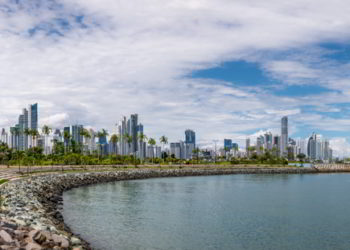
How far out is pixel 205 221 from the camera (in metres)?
44.2

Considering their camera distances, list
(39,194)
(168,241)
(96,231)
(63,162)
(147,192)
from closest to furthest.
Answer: (168,241), (96,231), (39,194), (147,192), (63,162)

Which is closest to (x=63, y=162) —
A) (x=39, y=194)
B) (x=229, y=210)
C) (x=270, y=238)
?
(x=39, y=194)

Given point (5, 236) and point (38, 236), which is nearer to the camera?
point (5, 236)

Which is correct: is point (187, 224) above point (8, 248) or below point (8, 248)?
below

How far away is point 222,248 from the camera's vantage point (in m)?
32.1

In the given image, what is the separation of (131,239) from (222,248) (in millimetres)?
8524

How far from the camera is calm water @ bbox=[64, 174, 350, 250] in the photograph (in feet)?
111

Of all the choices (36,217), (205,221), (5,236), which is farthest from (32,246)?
(205,221)

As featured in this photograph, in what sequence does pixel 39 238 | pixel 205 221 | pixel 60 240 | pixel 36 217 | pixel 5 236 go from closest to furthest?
pixel 5 236, pixel 39 238, pixel 60 240, pixel 36 217, pixel 205 221

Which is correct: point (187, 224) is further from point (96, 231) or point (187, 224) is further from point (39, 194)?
point (39, 194)

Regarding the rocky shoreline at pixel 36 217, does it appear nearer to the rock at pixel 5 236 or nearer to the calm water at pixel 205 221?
the rock at pixel 5 236

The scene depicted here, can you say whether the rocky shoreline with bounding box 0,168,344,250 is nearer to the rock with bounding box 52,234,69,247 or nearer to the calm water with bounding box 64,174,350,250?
the rock with bounding box 52,234,69,247

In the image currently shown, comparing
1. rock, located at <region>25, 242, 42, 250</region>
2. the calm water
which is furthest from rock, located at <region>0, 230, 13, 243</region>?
the calm water

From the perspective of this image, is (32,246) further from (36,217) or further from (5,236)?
(36,217)
